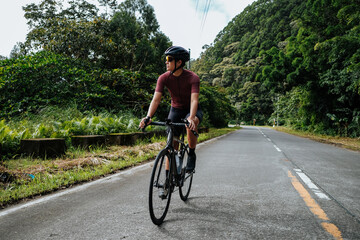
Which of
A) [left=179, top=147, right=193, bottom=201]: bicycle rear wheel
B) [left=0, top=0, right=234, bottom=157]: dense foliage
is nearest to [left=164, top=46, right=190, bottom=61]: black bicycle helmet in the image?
[left=179, top=147, right=193, bottom=201]: bicycle rear wheel

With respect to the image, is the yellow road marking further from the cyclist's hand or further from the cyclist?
the cyclist's hand

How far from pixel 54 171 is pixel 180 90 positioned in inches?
125

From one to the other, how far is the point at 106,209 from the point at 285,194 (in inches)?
110

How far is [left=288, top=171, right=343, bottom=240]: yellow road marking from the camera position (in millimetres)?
2705

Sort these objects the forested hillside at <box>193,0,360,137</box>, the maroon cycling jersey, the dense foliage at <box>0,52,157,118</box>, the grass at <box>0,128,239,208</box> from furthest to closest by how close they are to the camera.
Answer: the forested hillside at <box>193,0,360,137</box> → the dense foliage at <box>0,52,157,118</box> → the grass at <box>0,128,239,208</box> → the maroon cycling jersey

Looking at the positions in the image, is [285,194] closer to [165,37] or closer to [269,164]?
[269,164]

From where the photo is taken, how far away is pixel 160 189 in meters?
2.96

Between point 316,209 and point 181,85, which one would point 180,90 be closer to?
point 181,85

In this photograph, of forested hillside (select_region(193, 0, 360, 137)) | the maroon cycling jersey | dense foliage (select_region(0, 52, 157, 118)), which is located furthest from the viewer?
forested hillside (select_region(193, 0, 360, 137))

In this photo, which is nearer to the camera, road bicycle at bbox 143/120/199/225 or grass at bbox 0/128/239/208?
road bicycle at bbox 143/120/199/225

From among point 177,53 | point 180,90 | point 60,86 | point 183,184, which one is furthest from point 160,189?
point 60,86

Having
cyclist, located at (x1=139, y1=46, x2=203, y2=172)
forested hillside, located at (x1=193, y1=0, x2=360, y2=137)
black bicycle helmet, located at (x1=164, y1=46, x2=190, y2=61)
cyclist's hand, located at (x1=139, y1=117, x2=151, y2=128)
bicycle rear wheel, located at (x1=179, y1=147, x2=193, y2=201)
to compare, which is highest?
forested hillside, located at (x1=193, y1=0, x2=360, y2=137)

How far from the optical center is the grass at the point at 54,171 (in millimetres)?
3876

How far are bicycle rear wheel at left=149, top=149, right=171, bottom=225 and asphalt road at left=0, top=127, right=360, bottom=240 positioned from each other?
0.44ft
